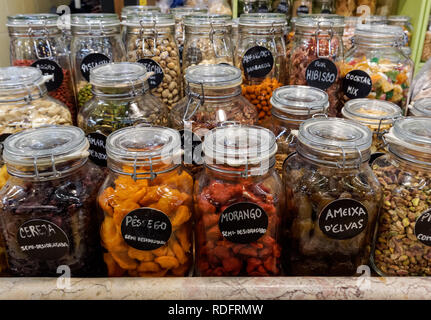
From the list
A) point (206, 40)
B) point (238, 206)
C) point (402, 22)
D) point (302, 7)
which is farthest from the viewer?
point (302, 7)

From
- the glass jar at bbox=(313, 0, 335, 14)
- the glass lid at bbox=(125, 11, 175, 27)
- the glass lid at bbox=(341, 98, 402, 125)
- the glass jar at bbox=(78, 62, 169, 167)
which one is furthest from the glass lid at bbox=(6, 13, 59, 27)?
the glass jar at bbox=(313, 0, 335, 14)

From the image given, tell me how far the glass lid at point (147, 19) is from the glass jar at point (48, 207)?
57cm

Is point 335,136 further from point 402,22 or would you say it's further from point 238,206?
point 402,22

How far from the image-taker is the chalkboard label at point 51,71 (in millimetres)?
1241

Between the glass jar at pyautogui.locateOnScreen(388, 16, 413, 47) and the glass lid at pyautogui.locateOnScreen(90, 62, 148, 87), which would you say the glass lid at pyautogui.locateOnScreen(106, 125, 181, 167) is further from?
the glass jar at pyautogui.locateOnScreen(388, 16, 413, 47)

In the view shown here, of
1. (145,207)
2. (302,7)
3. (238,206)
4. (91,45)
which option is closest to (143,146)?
(145,207)

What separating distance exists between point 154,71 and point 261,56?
0.37 metres

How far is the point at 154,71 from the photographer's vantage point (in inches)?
48.3

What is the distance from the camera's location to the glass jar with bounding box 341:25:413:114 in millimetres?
1190

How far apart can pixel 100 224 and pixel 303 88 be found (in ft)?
2.28

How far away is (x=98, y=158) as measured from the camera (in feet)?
3.25
